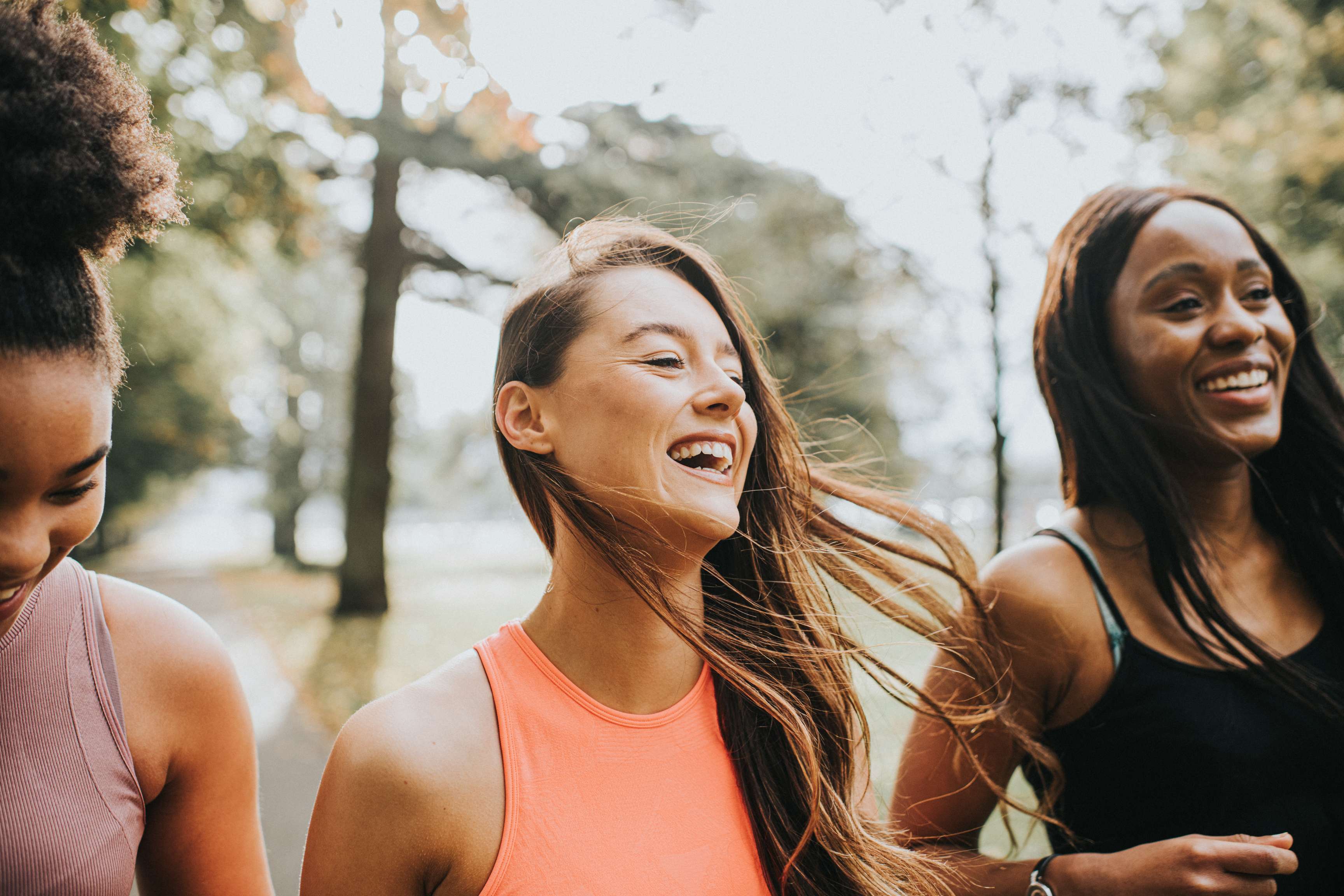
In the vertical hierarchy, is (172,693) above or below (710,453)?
below

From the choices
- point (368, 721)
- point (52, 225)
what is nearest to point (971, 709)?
point (368, 721)

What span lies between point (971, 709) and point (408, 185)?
13.4 meters

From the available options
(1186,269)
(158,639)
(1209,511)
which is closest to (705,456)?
(158,639)

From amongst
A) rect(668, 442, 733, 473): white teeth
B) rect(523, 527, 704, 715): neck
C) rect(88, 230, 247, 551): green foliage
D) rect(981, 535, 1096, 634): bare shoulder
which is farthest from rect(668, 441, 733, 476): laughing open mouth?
rect(88, 230, 247, 551): green foliage

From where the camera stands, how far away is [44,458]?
137 cm

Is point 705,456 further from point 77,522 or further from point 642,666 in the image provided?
point 77,522

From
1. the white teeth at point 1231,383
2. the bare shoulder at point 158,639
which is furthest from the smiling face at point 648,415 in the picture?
the white teeth at point 1231,383

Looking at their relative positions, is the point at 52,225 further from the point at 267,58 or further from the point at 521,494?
the point at 267,58

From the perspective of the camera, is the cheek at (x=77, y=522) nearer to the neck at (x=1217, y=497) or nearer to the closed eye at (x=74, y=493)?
the closed eye at (x=74, y=493)

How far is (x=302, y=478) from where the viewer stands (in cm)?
3262

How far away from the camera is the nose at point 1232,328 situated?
2.26m

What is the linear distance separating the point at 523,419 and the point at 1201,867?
186cm

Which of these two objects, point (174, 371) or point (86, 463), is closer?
point (86, 463)

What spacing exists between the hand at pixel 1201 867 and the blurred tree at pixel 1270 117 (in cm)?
872
